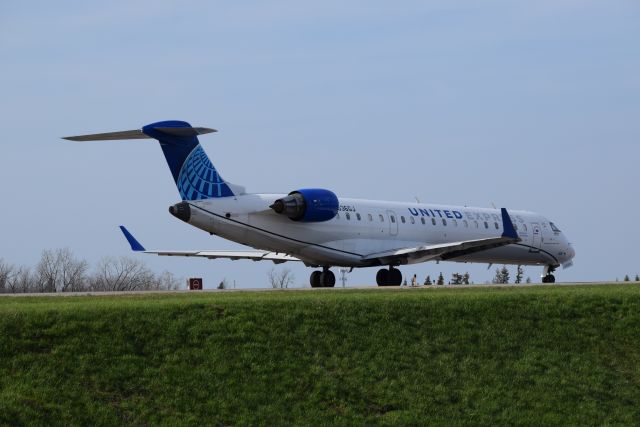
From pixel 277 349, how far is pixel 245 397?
1856mm

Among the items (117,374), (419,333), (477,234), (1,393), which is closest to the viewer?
(1,393)

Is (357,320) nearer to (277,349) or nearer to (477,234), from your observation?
(277,349)

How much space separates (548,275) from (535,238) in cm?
193

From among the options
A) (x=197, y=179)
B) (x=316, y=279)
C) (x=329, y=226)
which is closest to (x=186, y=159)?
(x=197, y=179)

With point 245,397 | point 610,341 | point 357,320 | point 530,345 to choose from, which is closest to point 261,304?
point 357,320

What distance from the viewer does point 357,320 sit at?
19.8 metres

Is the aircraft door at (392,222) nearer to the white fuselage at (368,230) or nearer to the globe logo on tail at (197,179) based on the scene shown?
the white fuselage at (368,230)

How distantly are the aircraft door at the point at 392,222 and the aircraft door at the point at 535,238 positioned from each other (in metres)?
6.89

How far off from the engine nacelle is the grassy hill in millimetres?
13597

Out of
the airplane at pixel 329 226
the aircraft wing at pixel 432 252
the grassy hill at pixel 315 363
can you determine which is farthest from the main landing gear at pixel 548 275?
the grassy hill at pixel 315 363

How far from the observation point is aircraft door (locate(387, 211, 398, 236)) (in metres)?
38.1

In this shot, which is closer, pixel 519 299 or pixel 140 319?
pixel 140 319

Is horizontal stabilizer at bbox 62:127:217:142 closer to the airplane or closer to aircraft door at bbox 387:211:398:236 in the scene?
the airplane

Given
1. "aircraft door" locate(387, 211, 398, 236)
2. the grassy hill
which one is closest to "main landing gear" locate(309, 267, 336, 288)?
"aircraft door" locate(387, 211, 398, 236)
